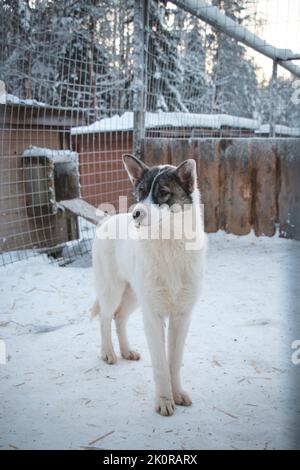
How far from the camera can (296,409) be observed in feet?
7.18

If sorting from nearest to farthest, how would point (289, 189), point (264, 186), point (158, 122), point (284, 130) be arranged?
point (289, 189), point (264, 186), point (158, 122), point (284, 130)

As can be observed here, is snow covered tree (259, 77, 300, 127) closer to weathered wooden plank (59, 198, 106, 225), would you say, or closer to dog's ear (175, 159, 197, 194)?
weathered wooden plank (59, 198, 106, 225)

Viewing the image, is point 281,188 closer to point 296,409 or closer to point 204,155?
point 204,155

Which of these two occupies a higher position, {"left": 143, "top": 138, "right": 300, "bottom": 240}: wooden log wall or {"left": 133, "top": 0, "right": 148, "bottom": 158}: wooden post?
{"left": 133, "top": 0, "right": 148, "bottom": 158}: wooden post

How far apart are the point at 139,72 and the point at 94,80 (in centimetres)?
163

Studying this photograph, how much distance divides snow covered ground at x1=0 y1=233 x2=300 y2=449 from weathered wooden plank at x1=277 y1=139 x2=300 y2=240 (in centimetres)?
124

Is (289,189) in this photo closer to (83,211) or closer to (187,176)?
(83,211)

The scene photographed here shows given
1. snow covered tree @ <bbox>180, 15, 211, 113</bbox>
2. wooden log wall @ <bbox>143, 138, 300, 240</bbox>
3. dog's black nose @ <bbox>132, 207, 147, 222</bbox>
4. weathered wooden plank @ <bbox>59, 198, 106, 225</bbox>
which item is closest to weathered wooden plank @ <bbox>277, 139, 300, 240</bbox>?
wooden log wall @ <bbox>143, 138, 300, 240</bbox>

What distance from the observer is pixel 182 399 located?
2330 mm

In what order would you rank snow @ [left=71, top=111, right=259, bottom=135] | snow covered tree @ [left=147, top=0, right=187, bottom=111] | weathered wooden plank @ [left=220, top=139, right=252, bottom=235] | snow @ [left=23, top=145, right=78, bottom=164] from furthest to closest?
snow @ [left=71, top=111, right=259, bottom=135], snow covered tree @ [left=147, top=0, right=187, bottom=111], weathered wooden plank @ [left=220, top=139, right=252, bottom=235], snow @ [left=23, top=145, right=78, bottom=164]

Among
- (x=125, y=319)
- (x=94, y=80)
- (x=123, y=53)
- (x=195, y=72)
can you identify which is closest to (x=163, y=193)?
(x=125, y=319)

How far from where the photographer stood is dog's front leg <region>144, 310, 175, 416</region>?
7.34 ft

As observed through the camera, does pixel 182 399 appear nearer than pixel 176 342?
Yes
